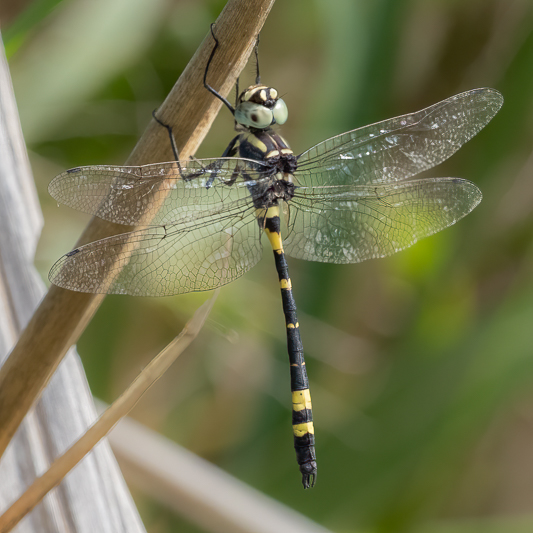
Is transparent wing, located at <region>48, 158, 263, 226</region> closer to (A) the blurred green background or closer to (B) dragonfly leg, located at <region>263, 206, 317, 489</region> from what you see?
(B) dragonfly leg, located at <region>263, 206, 317, 489</region>

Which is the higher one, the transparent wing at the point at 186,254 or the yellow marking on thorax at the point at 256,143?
the yellow marking on thorax at the point at 256,143

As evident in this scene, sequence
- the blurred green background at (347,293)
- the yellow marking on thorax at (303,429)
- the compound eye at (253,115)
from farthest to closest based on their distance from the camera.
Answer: the blurred green background at (347,293) → the yellow marking on thorax at (303,429) → the compound eye at (253,115)

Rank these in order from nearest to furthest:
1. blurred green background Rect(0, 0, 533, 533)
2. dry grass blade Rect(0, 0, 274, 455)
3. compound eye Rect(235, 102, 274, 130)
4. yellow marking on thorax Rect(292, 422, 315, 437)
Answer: dry grass blade Rect(0, 0, 274, 455)
compound eye Rect(235, 102, 274, 130)
yellow marking on thorax Rect(292, 422, 315, 437)
blurred green background Rect(0, 0, 533, 533)

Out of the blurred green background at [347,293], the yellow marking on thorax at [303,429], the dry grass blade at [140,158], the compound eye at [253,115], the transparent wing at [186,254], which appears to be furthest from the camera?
the blurred green background at [347,293]

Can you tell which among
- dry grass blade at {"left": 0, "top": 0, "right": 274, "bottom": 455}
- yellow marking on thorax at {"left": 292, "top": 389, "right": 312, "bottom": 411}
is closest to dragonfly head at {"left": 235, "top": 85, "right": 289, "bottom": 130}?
dry grass blade at {"left": 0, "top": 0, "right": 274, "bottom": 455}

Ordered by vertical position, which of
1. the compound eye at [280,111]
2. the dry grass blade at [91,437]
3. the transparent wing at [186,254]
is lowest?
the dry grass blade at [91,437]

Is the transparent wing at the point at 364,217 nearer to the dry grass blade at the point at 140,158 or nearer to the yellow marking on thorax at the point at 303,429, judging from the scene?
the yellow marking on thorax at the point at 303,429

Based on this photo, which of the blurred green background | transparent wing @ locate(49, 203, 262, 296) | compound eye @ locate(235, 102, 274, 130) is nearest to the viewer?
transparent wing @ locate(49, 203, 262, 296)

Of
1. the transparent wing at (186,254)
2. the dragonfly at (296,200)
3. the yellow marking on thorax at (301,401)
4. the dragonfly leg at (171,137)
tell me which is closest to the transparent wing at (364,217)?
the dragonfly at (296,200)

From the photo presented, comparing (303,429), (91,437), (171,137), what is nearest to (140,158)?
(171,137)

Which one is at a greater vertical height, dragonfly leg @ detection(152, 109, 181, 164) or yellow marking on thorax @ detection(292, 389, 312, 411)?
dragonfly leg @ detection(152, 109, 181, 164)
